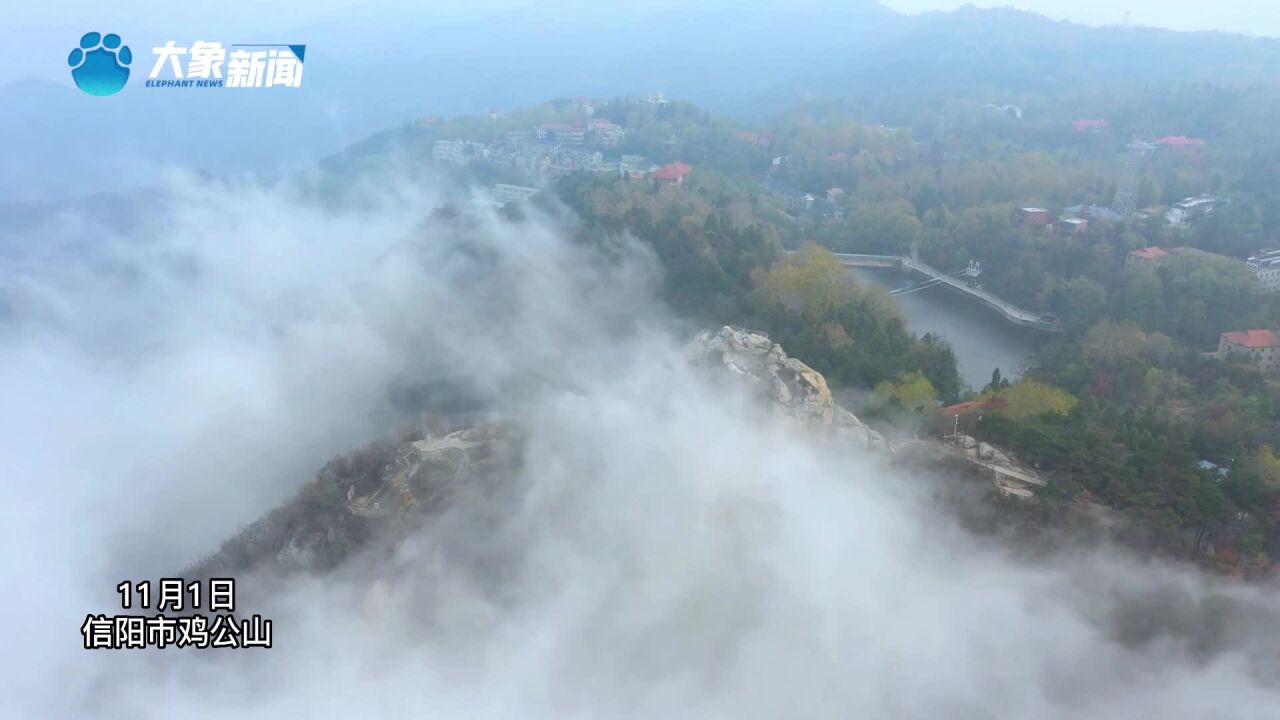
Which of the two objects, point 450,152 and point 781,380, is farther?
point 450,152

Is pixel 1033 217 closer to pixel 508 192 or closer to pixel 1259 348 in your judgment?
pixel 1259 348

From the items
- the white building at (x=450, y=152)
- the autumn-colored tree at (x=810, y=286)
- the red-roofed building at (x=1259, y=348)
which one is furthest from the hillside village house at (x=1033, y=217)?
the white building at (x=450, y=152)

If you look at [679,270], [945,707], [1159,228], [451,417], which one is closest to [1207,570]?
[945,707]

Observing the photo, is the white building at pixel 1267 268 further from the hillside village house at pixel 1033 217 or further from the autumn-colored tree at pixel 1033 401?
the autumn-colored tree at pixel 1033 401

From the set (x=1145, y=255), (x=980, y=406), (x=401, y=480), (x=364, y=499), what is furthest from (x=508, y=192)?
(x=980, y=406)

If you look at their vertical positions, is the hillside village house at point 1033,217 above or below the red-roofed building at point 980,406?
above

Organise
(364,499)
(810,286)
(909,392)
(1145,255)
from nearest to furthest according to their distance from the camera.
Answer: (364,499) < (909,392) < (810,286) < (1145,255)

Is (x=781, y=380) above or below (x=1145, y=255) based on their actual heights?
below

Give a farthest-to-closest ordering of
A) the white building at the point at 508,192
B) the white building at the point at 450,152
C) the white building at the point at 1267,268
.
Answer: the white building at the point at 450,152, the white building at the point at 508,192, the white building at the point at 1267,268
